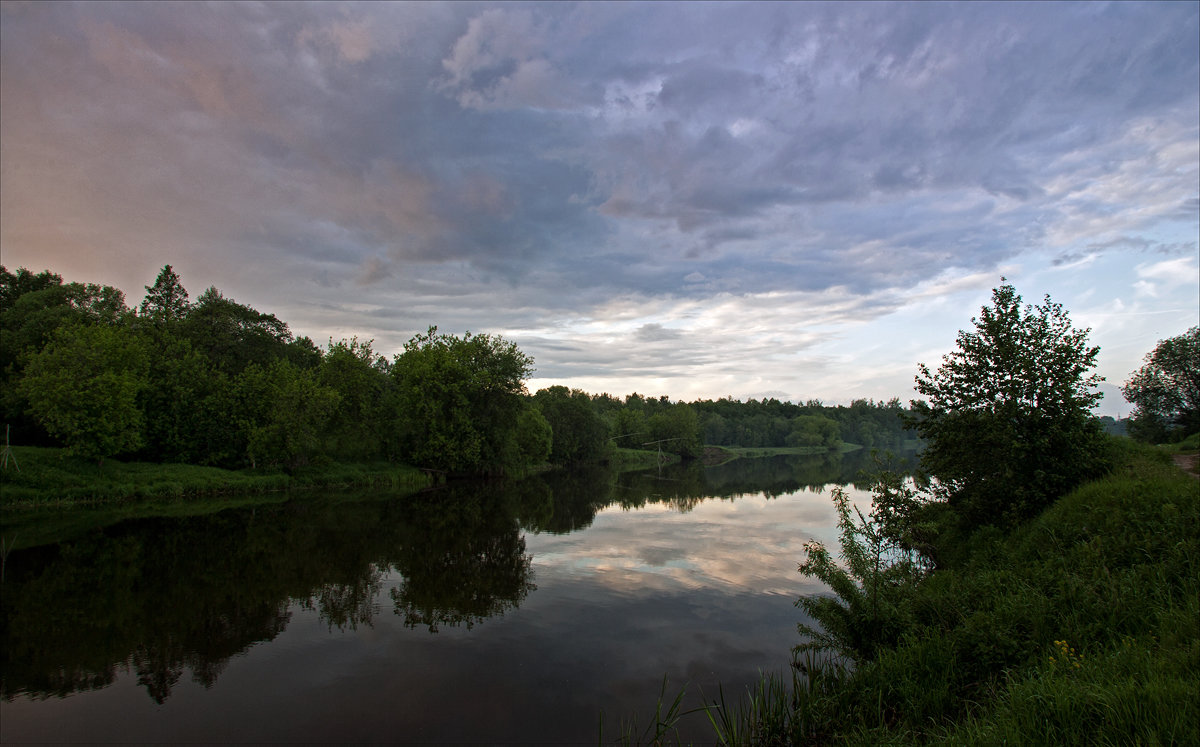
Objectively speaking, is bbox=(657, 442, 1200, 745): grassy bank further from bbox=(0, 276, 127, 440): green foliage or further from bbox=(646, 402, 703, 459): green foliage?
bbox=(646, 402, 703, 459): green foliage

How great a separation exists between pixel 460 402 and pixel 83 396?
25.8 meters

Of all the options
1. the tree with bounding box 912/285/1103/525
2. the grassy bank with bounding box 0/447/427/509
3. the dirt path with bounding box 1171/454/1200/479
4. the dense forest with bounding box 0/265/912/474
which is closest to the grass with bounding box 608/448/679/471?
the dense forest with bounding box 0/265/912/474

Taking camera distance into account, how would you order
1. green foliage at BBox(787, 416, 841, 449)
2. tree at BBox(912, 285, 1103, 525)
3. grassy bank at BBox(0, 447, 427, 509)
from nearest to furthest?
tree at BBox(912, 285, 1103, 525) < grassy bank at BBox(0, 447, 427, 509) < green foliage at BBox(787, 416, 841, 449)

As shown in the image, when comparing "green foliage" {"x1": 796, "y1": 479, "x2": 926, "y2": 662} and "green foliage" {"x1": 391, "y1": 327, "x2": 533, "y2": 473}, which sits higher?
"green foliage" {"x1": 391, "y1": 327, "x2": 533, "y2": 473}

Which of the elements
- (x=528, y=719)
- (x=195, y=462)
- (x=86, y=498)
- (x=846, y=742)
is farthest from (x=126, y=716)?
(x=195, y=462)

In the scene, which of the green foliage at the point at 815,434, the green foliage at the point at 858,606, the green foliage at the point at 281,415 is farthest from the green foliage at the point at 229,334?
the green foliage at the point at 815,434

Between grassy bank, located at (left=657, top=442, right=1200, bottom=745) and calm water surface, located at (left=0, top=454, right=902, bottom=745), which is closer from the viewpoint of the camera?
grassy bank, located at (left=657, top=442, right=1200, bottom=745)

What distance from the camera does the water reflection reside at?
38.2 feet

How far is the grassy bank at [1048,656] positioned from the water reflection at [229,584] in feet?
30.2

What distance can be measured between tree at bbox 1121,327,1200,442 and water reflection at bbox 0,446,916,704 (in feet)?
128

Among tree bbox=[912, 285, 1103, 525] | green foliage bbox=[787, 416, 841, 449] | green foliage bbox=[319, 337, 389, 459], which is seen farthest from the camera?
green foliage bbox=[787, 416, 841, 449]

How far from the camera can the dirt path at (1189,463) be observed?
17797 millimetres

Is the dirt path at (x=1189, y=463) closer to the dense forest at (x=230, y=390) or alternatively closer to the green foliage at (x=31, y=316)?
the dense forest at (x=230, y=390)

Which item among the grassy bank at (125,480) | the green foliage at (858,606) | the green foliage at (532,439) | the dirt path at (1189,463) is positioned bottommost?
the green foliage at (858,606)
